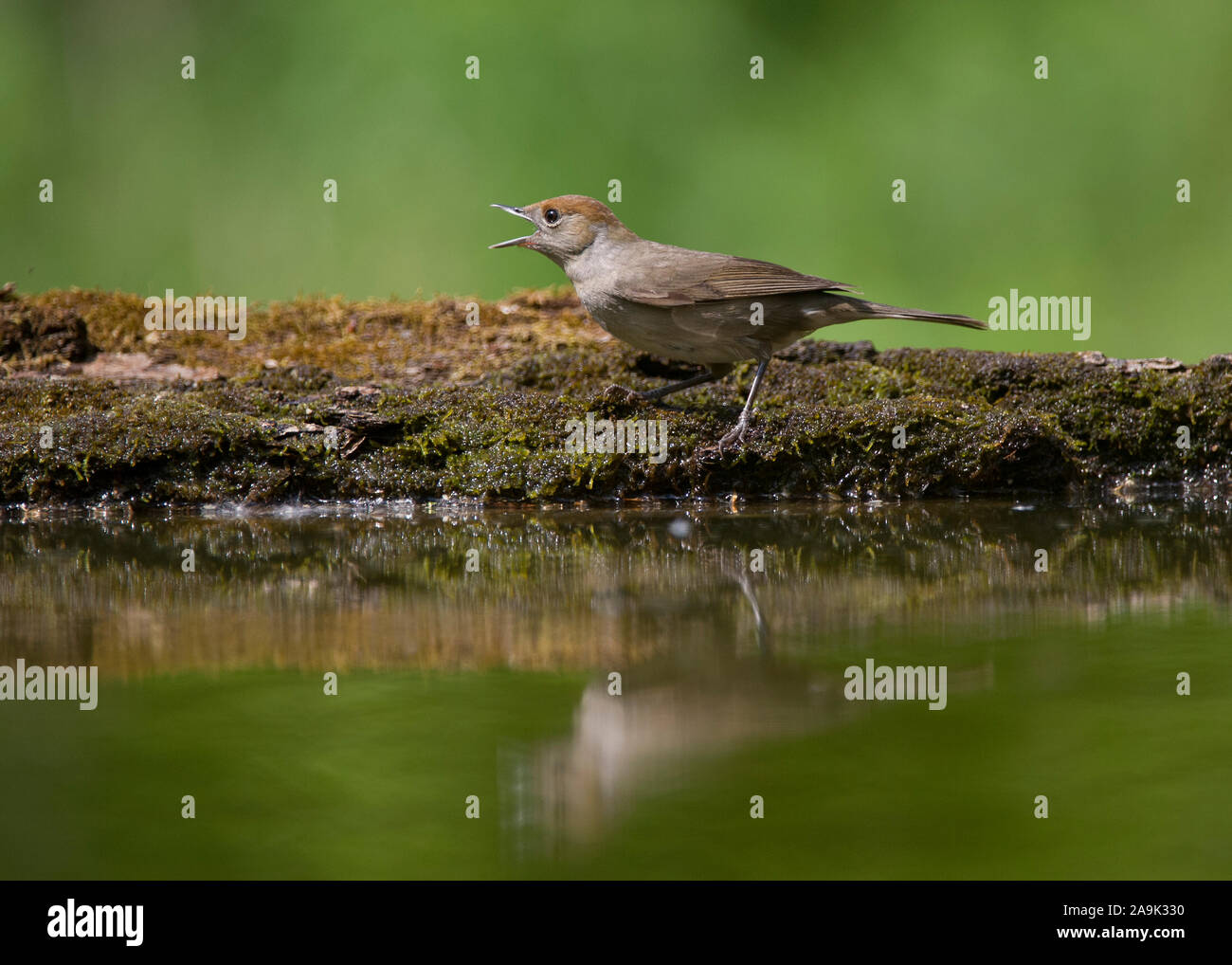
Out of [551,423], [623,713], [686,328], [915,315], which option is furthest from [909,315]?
[623,713]

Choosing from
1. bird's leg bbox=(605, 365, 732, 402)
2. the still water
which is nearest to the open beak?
bird's leg bbox=(605, 365, 732, 402)

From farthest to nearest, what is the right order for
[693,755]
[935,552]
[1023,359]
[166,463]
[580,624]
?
[1023,359], [166,463], [935,552], [580,624], [693,755]

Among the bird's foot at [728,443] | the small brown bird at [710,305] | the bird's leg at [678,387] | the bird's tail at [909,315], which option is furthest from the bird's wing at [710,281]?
the bird's foot at [728,443]

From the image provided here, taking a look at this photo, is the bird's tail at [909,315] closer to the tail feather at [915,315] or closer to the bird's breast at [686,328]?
the tail feather at [915,315]

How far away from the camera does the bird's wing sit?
5.21 metres

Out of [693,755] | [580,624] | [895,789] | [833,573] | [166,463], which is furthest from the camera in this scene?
[166,463]

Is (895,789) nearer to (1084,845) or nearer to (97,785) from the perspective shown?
(1084,845)

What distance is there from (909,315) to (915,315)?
24 mm

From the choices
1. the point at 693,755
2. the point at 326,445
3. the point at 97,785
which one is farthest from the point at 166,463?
the point at 693,755

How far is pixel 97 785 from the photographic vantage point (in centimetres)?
202

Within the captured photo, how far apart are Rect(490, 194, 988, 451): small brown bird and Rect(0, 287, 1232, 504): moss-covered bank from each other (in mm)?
263

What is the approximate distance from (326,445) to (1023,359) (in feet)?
10.4

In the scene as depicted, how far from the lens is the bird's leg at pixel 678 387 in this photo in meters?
5.16

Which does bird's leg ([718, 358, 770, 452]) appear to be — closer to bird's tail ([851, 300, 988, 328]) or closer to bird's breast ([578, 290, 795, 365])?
bird's breast ([578, 290, 795, 365])
